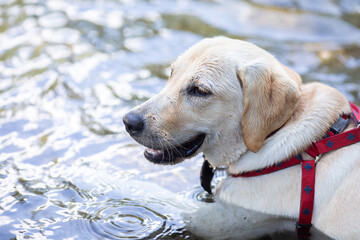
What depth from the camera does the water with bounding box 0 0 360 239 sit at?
4.79 m

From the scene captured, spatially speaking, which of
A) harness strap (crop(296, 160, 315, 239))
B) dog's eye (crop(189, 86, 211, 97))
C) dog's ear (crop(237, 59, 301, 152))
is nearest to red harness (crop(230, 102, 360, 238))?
harness strap (crop(296, 160, 315, 239))

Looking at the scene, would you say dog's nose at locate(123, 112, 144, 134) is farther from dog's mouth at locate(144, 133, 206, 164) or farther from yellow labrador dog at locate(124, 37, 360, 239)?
dog's mouth at locate(144, 133, 206, 164)

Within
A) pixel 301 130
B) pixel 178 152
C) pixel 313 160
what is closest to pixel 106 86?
pixel 178 152

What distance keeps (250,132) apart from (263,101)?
0.29m

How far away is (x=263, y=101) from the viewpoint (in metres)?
4.14

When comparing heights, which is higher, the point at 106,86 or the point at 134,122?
the point at 134,122

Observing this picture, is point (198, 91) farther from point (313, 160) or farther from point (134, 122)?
point (313, 160)

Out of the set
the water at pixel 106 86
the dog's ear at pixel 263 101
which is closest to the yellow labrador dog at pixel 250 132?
the dog's ear at pixel 263 101

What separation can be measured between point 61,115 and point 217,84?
303 cm

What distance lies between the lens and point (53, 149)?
19.1ft

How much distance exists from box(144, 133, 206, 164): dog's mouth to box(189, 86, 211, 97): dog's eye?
37 cm

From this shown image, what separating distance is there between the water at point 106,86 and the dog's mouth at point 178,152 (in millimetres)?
697

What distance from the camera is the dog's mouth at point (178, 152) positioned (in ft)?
14.5

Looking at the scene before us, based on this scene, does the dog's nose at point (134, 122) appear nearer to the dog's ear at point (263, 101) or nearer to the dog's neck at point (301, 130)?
the dog's ear at point (263, 101)
